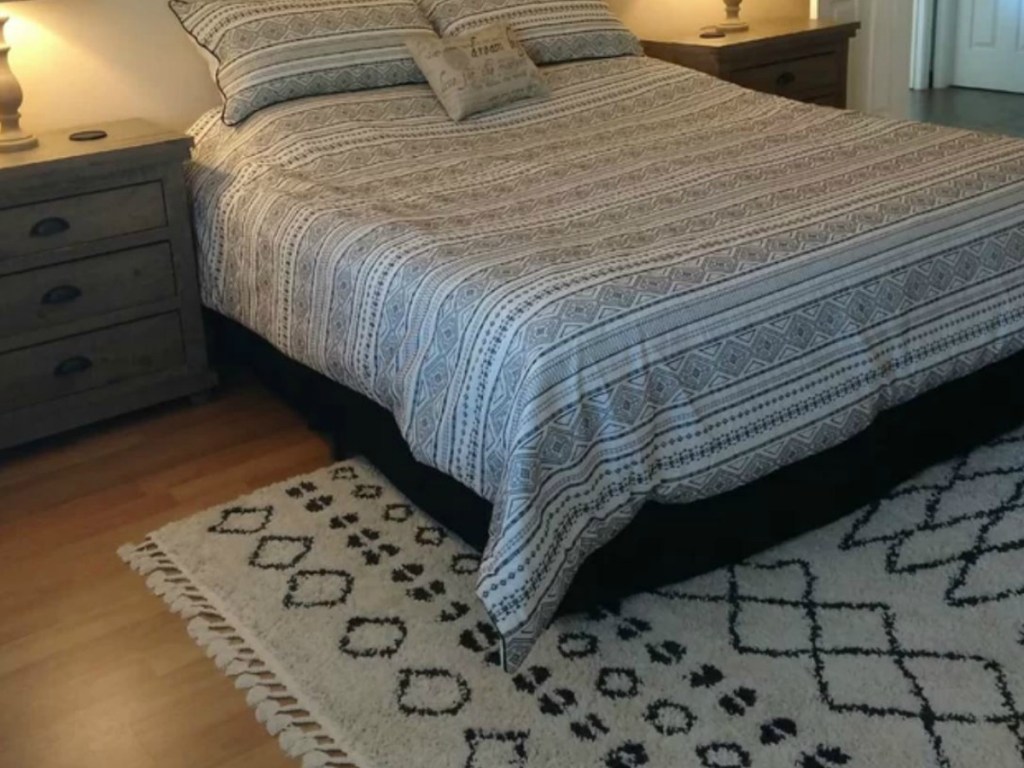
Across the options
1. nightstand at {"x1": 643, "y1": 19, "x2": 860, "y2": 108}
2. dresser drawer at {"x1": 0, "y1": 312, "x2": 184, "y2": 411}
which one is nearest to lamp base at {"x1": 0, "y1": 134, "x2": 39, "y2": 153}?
dresser drawer at {"x1": 0, "y1": 312, "x2": 184, "y2": 411}

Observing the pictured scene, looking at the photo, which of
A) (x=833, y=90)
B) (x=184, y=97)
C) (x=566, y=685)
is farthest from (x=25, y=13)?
(x=833, y=90)

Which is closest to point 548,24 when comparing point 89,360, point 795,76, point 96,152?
point 795,76

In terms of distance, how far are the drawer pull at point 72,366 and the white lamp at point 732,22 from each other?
253 centimetres

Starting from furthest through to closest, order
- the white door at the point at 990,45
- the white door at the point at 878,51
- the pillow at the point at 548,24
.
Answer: the white door at the point at 990,45, the white door at the point at 878,51, the pillow at the point at 548,24

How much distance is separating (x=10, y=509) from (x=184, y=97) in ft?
4.30

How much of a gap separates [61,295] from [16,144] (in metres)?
0.38

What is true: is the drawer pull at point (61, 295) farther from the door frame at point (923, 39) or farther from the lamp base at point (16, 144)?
the door frame at point (923, 39)

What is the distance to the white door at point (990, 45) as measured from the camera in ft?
20.6

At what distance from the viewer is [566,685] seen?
189cm

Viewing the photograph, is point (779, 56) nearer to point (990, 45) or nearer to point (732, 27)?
point (732, 27)

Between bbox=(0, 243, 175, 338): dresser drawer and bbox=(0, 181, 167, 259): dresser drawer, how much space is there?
0.06 meters

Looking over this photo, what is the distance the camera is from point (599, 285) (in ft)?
6.39

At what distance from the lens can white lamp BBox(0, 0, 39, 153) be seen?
277 cm

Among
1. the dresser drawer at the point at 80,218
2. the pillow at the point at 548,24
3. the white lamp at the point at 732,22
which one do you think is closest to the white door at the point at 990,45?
the white lamp at the point at 732,22
